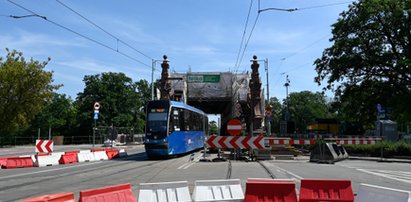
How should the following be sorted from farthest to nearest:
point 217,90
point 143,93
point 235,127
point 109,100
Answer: point 143,93
point 109,100
point 217,90
point 235,127

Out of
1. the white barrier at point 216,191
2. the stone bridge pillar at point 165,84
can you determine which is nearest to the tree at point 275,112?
the stone bridge pillar at point 165,84

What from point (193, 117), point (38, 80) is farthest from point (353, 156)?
point (38, 80)

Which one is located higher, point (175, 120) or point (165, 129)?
point (175, 120)

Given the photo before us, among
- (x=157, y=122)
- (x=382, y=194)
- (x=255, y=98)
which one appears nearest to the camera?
(x=382, y=194)

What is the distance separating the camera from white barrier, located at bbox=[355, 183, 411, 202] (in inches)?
278

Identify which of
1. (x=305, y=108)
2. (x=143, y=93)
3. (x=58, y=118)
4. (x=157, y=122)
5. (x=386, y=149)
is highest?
(x=143, y=93)

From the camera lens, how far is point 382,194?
7.52 m

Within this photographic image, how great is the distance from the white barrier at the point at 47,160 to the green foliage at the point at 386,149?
1837cm

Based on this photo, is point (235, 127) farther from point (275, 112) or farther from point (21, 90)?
point (275, 112)

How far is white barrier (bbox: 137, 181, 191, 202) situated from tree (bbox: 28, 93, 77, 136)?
77.0 m

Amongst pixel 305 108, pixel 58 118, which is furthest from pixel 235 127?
pixel 305 108

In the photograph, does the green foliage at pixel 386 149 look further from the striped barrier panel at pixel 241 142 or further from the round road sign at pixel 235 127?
the round road sign at pixel 235 127

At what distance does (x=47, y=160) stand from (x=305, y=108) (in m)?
102

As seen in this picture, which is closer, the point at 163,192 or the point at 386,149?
the point at 163,192
